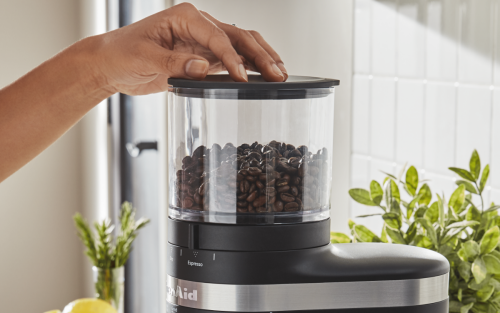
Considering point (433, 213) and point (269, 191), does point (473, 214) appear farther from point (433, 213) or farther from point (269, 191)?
point (269, 191)

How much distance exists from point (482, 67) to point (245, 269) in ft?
1.73

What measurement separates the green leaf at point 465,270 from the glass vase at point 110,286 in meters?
1.00

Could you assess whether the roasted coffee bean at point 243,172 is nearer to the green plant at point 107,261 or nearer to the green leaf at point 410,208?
the green leaf at point 410,208

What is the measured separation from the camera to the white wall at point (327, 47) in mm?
1134

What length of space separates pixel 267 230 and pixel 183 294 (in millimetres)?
104

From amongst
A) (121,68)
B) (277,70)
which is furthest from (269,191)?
(121,68)

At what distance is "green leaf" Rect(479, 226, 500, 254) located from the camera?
634mm

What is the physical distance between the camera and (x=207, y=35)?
0.57 m

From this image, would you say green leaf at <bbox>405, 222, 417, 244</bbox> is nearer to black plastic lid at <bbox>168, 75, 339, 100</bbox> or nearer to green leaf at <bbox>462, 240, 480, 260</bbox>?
green leaf at <bbox>462, 240, 480, 260</bbox>

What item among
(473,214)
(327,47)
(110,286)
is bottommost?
(110,286)

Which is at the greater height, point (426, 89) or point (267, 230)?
point (426, 89)

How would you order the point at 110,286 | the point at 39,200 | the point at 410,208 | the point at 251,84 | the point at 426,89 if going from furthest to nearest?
1. the point at 39,200
2. the point at 110,286
3. the point at 426,89
4. the point at 410,208
5. the point at 251,84

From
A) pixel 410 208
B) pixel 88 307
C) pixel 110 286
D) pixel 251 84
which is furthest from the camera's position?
pixel 110 286

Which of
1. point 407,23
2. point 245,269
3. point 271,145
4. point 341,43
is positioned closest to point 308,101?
point 271,145
